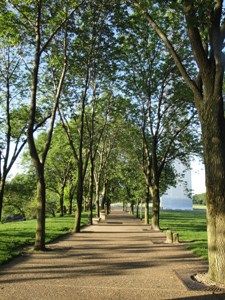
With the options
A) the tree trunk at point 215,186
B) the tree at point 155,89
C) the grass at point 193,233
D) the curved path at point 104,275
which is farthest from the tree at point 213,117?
the tree at point 155,89

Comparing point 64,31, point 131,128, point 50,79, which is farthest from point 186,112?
point 64,31

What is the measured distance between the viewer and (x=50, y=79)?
1956 cm

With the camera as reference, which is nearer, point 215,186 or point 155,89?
point 215,186

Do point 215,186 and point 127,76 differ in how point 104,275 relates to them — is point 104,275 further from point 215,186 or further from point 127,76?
point 127,76

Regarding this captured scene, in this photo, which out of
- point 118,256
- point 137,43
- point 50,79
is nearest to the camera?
point 118,256

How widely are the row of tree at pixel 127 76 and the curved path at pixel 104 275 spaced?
3.52ft

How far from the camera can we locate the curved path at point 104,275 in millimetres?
6778

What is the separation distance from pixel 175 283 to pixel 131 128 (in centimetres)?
2227

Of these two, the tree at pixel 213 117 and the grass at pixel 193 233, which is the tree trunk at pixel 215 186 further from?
the grass at pixel 193 233

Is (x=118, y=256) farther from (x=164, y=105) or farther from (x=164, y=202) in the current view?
(x=164, y=202)

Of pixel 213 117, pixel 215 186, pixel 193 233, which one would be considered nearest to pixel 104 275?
pixel 215 186

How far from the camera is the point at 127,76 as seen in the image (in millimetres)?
23719

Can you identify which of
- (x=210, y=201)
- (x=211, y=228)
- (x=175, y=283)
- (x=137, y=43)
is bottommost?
(x=175, y=283)

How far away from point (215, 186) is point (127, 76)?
16761mm
